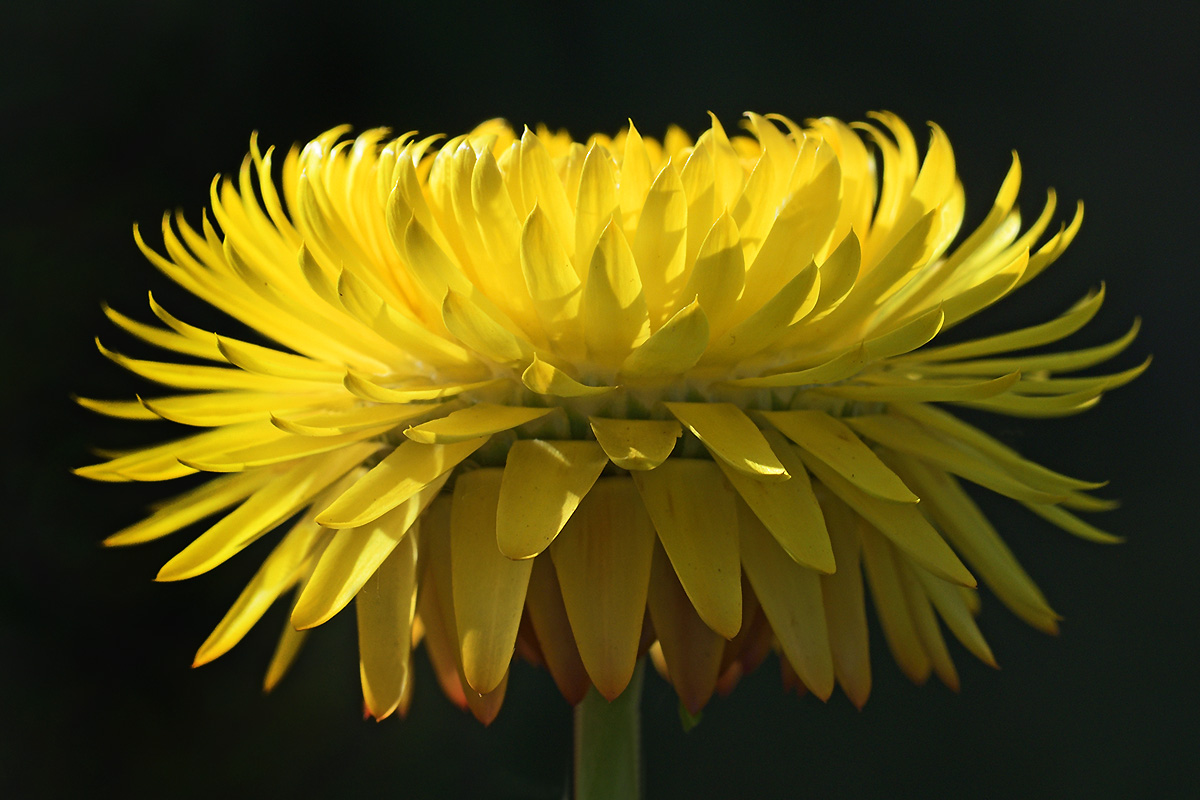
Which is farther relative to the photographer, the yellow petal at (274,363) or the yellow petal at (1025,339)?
the yellow petal at (1025,339)

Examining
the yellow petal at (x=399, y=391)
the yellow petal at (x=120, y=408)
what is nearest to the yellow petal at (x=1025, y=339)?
the yellow petal at (x=399, y=391)

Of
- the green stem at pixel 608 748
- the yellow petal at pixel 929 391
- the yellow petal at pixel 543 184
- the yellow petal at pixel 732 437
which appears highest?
the yellow petal at pixel 543 184

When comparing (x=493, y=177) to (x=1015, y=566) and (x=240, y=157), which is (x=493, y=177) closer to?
(x=1015, y=566)

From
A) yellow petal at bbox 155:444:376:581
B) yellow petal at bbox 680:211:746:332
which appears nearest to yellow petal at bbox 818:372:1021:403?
yellow petal at bbox 680:211:746:332

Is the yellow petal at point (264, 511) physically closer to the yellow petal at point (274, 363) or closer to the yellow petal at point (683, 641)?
the yellow petal at point (274, 363)

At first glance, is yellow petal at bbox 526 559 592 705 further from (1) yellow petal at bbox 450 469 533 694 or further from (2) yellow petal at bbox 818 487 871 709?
(2) yellow petal at bbox 818 487 871 709

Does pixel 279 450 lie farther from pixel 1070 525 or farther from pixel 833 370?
pixel 1070 525
